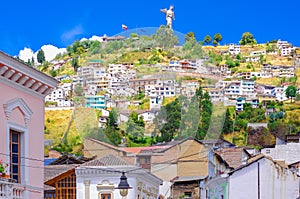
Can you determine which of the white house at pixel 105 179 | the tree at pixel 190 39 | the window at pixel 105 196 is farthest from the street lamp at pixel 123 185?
the tree at pixel 190 39

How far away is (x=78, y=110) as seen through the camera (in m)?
56.2

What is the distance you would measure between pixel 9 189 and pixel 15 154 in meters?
2.16

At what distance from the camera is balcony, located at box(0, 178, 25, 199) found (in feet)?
62.4

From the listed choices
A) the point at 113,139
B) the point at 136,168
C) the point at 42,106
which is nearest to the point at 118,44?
the point at 113,139

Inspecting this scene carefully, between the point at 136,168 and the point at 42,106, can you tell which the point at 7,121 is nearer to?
the point at 42,106

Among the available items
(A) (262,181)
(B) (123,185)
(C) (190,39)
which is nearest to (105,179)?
(A) (262,181)

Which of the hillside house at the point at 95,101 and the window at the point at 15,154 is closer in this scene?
the window at the point at 15,154

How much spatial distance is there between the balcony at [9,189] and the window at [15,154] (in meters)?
0.61

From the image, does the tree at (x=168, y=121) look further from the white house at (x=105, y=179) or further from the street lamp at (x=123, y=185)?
the street lamp at (x=123, y=185)

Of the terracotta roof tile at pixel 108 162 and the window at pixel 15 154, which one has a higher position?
the terracotta roof tile at pixel 108 162

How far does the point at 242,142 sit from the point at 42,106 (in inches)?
5139

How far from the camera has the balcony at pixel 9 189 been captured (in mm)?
19016

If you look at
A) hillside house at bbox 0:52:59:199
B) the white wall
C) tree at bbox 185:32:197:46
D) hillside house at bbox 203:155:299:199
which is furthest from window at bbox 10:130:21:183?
tree at bbox 185:32:197:46

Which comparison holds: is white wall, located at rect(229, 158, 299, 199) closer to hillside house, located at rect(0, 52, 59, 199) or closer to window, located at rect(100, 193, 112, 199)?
window, located at rect(100, 193, 112, 199)
